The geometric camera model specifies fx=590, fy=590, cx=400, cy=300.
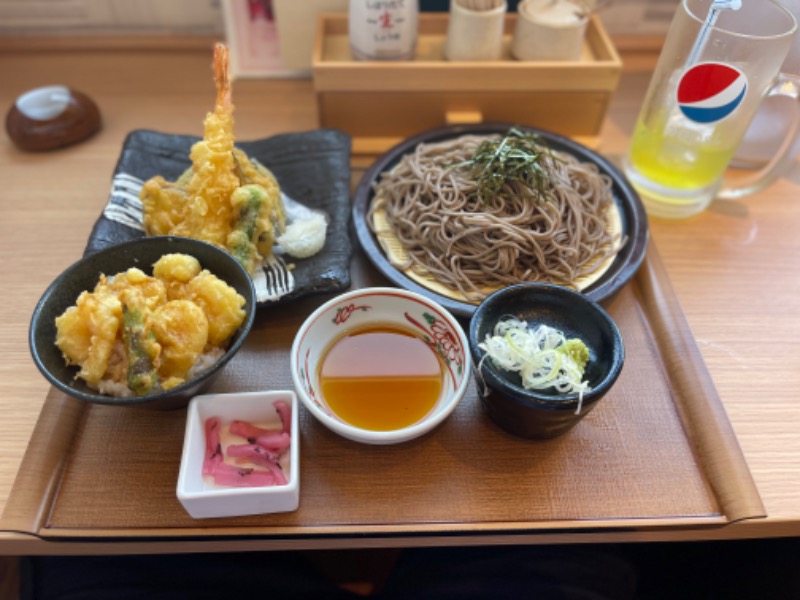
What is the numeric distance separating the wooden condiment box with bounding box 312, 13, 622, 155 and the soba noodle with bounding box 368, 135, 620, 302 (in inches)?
11.2

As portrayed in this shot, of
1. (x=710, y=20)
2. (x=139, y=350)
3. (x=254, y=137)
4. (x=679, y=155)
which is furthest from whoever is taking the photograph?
(x=254, y=137)

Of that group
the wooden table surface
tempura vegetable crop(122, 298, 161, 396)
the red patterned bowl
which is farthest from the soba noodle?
tempura vegetable crop(122, 298, 161, 396)

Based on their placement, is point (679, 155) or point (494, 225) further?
point (679, 155)

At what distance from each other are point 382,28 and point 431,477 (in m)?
1.26

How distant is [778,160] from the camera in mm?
1678

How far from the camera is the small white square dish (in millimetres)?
1048

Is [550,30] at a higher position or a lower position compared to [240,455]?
higher

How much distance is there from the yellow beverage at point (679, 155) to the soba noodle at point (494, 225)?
0.59 ft

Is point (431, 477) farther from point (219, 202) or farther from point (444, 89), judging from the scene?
point (444, 89)

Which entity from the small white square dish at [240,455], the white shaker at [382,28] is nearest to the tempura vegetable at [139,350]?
the small white square dish at [240,455]

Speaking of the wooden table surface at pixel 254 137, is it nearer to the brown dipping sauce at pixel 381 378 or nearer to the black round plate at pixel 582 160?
the black round plate at pixel 582 160

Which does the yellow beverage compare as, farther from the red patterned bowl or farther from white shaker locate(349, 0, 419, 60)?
the red patterned bowl

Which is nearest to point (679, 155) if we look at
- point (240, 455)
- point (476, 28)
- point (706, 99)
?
point (706, 99)

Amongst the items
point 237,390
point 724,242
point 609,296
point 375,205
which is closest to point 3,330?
point 237,390
